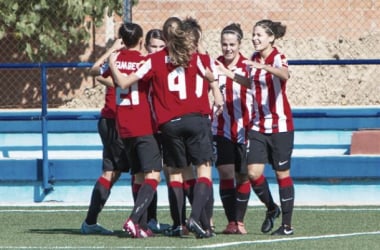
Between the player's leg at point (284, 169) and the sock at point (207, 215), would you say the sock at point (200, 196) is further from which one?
the player's leg at point (284, 169)

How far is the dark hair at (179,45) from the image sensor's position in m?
10.3

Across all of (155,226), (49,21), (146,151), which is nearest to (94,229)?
(155,226)

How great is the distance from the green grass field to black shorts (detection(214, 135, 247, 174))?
60 centimetres

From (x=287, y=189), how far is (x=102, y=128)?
1689 millimetres

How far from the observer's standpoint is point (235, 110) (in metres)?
11.3

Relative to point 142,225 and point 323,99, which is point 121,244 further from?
point 323,99

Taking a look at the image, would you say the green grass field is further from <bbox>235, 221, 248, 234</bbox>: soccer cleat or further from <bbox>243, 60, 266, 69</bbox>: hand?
<bbox>243, 60, 266, 69</bbox>: hand

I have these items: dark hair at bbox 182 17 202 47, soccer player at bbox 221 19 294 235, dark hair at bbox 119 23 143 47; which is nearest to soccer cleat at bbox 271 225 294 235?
soccer player at bbox 221 19 294 235

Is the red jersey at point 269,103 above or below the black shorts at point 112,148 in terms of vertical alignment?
above

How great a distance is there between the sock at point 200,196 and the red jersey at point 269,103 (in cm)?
79

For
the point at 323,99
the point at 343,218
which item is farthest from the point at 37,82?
the point at 343,218

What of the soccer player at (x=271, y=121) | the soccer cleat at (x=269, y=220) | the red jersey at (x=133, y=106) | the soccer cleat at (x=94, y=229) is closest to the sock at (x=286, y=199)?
the soccer player at (x=271, y=121)

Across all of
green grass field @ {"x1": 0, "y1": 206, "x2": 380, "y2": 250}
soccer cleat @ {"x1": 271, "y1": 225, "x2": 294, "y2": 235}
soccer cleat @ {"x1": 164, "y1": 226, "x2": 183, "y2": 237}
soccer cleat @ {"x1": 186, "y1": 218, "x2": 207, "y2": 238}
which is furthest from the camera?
soccer cleat @ {"x1": 271, "y1": 225, "x2": 294, "y2": 235}

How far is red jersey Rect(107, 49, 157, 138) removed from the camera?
10609 mm
